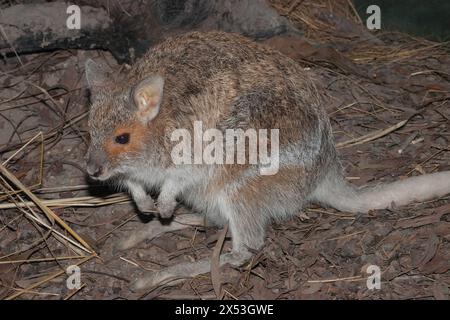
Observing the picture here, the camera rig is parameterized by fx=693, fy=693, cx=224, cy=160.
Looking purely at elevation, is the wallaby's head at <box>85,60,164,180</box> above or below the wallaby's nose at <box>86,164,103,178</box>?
above

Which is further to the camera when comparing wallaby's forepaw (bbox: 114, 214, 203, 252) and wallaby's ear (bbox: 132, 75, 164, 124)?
wallaby's forepaw (bbox: 114, 214, 203, 252)

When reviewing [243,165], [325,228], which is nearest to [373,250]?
[325,228]

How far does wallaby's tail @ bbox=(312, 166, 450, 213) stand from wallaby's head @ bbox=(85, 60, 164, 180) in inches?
60.0

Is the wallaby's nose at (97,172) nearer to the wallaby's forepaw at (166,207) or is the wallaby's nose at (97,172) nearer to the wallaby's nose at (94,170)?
the wallaby's nose at (94,170)

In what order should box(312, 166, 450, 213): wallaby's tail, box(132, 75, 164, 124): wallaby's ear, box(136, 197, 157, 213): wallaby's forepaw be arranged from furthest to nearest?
box(136, 197, 157, 213): wallaby's forepaw → box(312, 166, 450, 213): wallaby's tail → box(132, 75, 164, 124): wallaby's ear

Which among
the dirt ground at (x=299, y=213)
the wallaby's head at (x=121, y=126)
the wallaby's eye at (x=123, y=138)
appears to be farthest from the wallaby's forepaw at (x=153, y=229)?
the wallaby's eye at (x=123, y=138)

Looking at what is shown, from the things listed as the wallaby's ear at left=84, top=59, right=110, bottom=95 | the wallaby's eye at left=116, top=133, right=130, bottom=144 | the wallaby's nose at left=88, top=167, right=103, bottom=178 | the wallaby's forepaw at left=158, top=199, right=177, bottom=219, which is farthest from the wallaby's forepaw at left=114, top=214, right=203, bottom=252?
the wallaby's ear at left=84, top=59, right=110, bottom=95

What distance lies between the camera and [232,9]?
275 inches

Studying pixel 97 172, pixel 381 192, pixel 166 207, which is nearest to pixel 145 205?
pixel 166 207

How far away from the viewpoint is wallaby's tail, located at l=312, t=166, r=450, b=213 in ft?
17.8

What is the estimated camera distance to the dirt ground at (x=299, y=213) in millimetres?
5172

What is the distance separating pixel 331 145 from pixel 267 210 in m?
0.77

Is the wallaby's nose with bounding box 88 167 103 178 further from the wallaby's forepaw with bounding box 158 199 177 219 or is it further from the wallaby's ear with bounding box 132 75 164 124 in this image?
the wallaby's forepaw with bounding box 158 199 177 219
